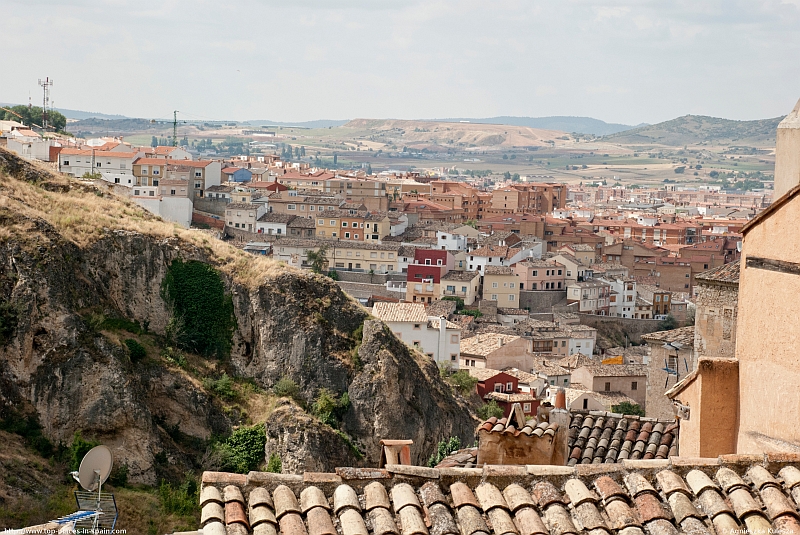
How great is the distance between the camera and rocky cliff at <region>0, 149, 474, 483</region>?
21453 mm

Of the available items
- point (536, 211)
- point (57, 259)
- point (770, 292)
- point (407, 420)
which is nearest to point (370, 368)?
point (407, 420)

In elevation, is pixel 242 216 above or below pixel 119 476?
above

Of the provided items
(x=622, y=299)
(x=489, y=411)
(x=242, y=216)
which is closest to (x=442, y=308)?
(x=622, y=299)

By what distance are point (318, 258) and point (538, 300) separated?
499 inches

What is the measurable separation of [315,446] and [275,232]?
4670 centimetres

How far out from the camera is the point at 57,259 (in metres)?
22.7

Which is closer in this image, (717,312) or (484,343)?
(717,312)

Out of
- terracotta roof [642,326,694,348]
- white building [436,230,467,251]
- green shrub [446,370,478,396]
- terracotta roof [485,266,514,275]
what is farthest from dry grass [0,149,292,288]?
white building [436,230,467,251]

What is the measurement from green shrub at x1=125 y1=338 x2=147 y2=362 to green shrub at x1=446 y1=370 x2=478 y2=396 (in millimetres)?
15160

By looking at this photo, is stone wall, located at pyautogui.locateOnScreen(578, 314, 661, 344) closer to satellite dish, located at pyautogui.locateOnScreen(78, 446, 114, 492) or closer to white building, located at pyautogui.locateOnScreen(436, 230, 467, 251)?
white building, located at pyautogui.locateOnScreen(436, 230, 467, 251)

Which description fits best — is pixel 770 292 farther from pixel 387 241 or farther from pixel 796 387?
pixel 387 241

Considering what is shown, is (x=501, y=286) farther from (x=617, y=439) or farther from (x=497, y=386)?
(x=617, y=439)

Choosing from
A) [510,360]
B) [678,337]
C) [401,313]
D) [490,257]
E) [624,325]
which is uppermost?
[678,337]

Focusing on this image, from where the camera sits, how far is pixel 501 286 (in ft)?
204
